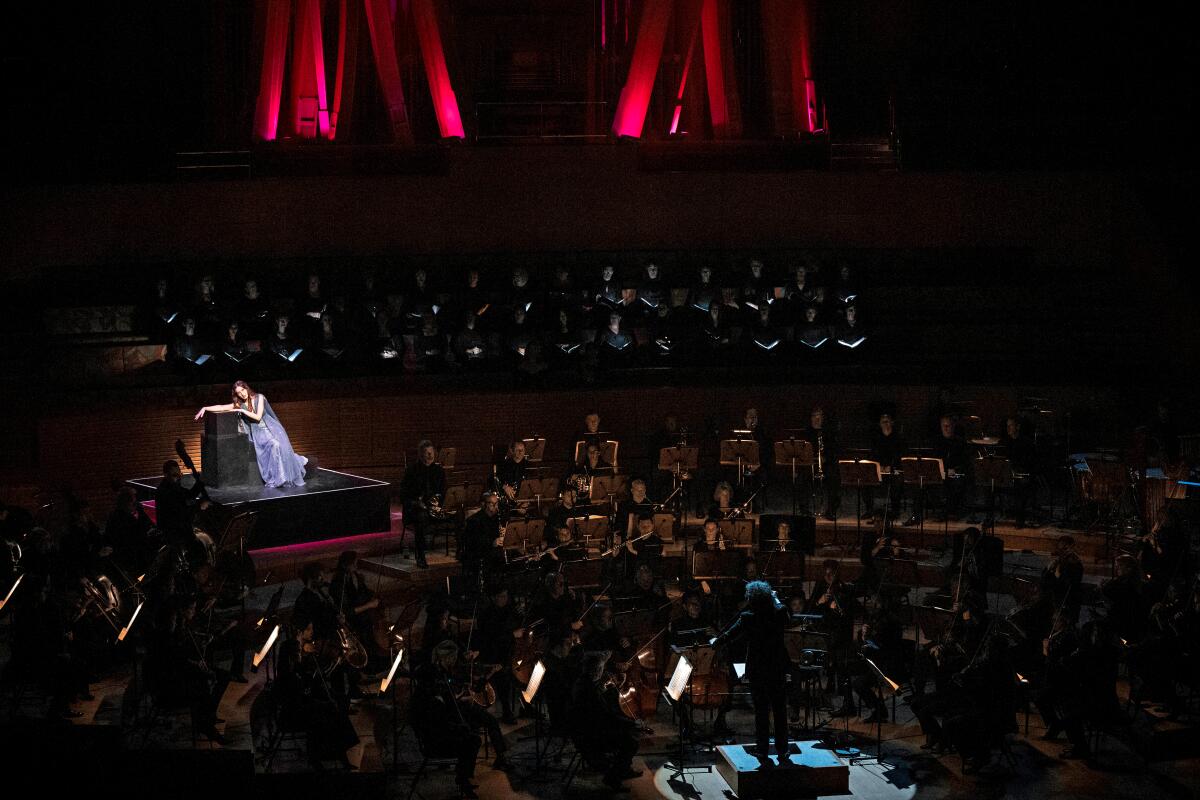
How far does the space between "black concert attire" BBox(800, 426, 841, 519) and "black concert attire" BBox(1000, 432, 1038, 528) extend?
5.83 ft

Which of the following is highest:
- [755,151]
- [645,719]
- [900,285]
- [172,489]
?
[755,151]

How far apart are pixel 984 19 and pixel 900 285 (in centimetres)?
494

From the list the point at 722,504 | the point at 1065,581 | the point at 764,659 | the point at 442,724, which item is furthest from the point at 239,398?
the point at 1065,581

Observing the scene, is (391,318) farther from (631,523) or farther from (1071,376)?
(1071,376)

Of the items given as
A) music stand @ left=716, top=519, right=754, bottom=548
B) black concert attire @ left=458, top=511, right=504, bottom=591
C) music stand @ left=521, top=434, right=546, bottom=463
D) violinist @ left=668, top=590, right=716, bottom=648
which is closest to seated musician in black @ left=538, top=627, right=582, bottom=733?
violinist @ left=668, top=590, right=716, bottom=648

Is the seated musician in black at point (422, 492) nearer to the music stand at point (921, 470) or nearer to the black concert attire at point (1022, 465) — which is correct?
the music stand at point (921, 470)

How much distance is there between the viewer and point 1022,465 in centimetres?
1358

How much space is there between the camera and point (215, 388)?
15266 millimetres

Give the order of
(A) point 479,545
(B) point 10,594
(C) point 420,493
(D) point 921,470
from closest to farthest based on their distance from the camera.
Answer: (B) point 10,594
(A) point 479,545
(D) point 921,470
(C) point 420,493

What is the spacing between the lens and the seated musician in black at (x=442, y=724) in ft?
29.6

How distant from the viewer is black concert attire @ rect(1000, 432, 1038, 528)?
13555 millimetres

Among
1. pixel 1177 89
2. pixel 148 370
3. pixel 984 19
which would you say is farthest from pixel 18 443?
pixel 1177 89

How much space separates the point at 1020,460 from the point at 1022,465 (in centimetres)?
5

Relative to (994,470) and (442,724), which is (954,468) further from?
(442,724)
